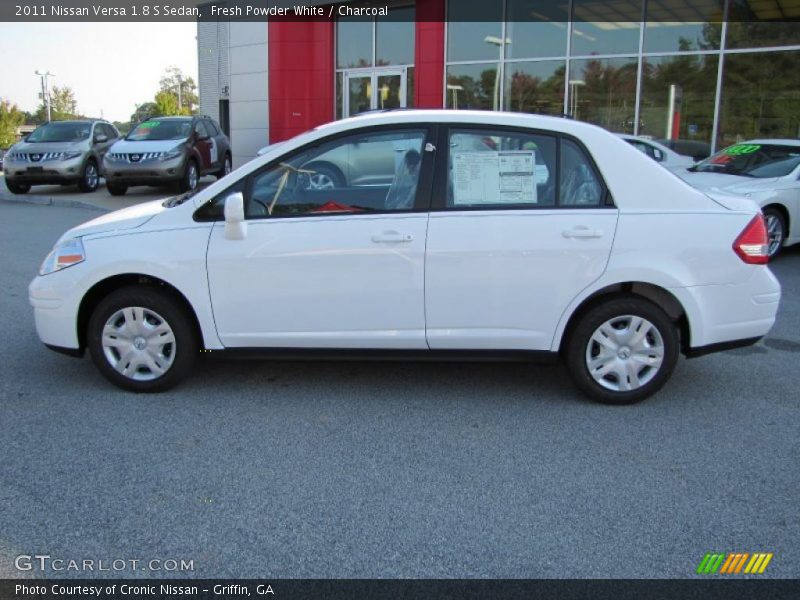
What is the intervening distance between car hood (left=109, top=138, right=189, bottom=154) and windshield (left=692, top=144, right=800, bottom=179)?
1030 cm

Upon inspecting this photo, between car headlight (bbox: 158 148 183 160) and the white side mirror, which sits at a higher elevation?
car headlight (bbox: 158 148 183 160)

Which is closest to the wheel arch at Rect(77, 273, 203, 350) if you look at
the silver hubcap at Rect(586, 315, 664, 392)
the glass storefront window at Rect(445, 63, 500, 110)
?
the silver hubcap at Rect(586, 315, 664, 392)

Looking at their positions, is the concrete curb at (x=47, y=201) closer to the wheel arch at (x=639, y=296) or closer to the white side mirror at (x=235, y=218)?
the white side mirror at (x=235, y=218)

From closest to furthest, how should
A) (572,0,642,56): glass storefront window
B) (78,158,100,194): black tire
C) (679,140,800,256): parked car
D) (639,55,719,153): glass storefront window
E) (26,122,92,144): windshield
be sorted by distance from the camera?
(679,140,800,256): parked car
(639,55,719,153): glass storefront window
(572,0,642,56): glass storefront window
(78,158,100,194): black tire
(26,122,92,144): windshield

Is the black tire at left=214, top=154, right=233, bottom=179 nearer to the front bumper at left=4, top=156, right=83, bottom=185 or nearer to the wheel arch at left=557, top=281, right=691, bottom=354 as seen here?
the front bumper at left=4, top=156, right=83, bottom=185

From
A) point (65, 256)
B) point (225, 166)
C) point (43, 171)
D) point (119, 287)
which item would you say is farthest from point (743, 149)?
point (43, 171)

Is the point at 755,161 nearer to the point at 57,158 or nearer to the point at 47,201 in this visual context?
the point at 47,201

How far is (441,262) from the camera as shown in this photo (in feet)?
13.9

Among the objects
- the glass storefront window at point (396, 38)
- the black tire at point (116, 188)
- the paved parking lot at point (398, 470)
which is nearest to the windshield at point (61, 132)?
the black tire at point (116, 188)

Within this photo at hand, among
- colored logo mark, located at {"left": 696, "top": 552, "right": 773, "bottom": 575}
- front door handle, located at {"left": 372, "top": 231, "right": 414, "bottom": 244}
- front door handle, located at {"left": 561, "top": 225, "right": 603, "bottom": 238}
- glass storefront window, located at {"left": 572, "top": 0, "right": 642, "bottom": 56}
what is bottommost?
colored logo mark, located at {"left": 696, "top": 552, "right": 773, "bottom": 575}

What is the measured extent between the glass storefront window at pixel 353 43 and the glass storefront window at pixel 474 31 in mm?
2464

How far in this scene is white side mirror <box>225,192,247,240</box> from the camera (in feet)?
13.8

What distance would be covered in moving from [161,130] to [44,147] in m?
3.04

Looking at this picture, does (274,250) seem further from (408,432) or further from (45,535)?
(45,535)
